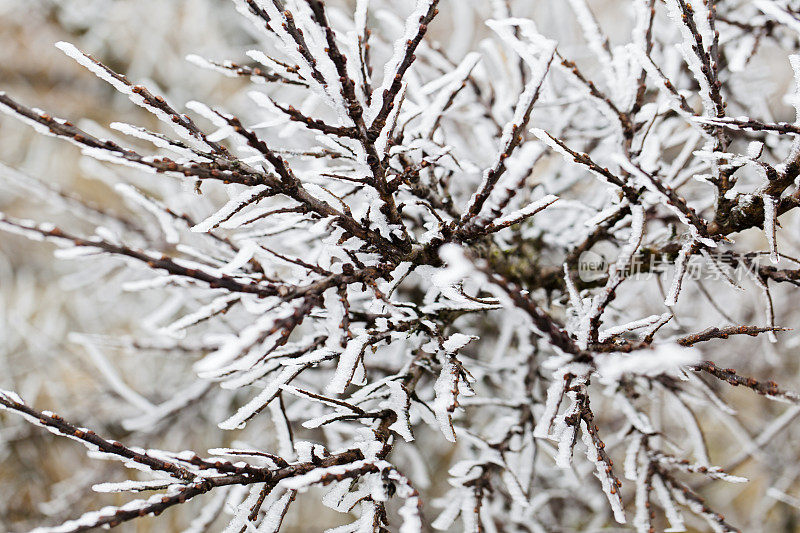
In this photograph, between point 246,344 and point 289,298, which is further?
point 289,298

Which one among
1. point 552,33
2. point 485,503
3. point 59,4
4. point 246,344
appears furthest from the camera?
point 59,4

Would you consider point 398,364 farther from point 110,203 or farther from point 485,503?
point 110,203

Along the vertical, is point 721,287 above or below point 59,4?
below

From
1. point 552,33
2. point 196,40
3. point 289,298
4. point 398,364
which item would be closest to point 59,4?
point 196,40

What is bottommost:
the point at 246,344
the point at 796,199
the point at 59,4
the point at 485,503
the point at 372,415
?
the point at 485,503

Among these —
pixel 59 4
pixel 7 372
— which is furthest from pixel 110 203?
pixel 7 372

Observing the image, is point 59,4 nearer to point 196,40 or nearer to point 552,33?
point 196,40

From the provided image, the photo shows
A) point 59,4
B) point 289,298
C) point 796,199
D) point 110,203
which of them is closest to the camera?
point 289,298

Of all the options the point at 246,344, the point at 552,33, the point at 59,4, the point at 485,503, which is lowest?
the point at 485,503

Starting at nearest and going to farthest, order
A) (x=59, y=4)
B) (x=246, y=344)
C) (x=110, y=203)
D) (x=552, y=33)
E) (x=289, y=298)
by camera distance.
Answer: (x=246, y=344) → (x=289, y=298) → (x=552, y=33) → (x=59, y=4) → (x=110, y=203)
